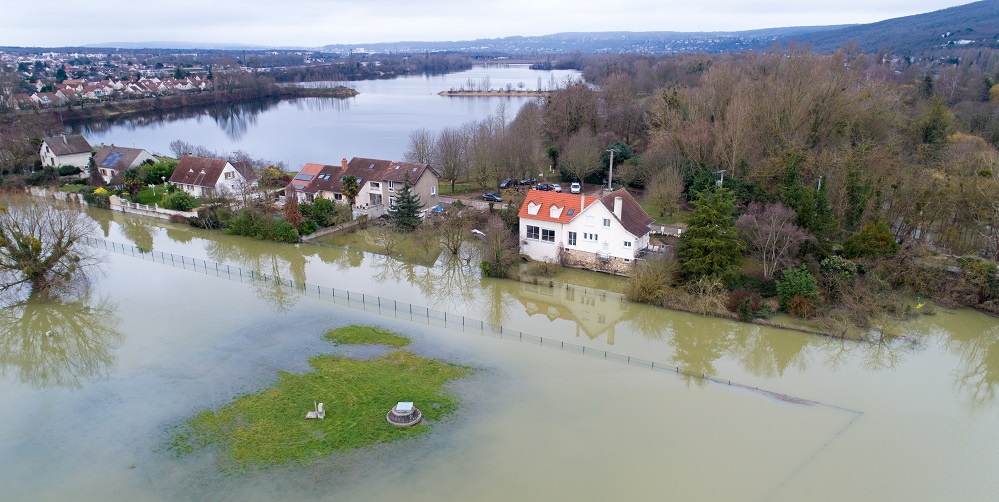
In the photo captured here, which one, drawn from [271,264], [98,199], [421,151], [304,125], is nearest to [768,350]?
[271,264]

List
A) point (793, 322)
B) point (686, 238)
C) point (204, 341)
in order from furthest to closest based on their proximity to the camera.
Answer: point (686, 238) < point (793, 322) < point (204, 341)

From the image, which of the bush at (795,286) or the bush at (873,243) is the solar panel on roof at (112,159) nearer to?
the bush at (795,286)

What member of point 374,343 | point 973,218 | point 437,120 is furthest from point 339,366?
point 437,120

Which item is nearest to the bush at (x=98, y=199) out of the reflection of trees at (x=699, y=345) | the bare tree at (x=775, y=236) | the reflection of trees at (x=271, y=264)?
the reflection of trees at (x=271, y=264)

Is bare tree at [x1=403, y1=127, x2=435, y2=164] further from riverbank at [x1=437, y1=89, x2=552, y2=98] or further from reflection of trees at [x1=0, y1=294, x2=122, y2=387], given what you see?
riverbank at [x1=437, y1=89, x2=552, y2=98]

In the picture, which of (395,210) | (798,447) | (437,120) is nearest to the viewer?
(798,447)

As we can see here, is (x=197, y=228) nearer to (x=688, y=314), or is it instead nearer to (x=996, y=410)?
(x=688, y=314)
